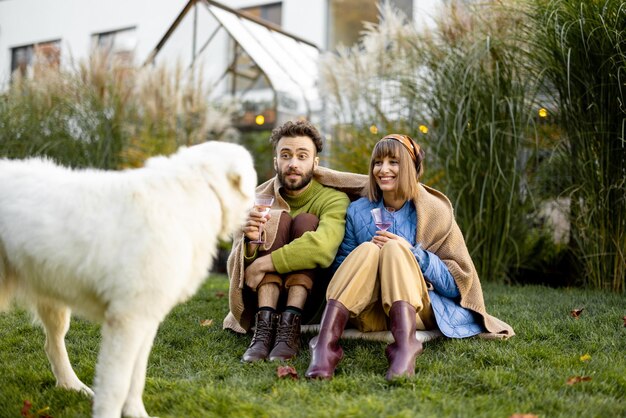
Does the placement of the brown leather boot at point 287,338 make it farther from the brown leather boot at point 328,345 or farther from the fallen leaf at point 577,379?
the fallen leaf at point 577,379

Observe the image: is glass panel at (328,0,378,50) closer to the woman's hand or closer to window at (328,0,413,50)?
window at (328,0,413,50)

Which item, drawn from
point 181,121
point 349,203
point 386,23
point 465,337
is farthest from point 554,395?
point 181,121

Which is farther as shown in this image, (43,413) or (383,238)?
(383,238)

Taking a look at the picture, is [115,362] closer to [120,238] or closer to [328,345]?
[120,238]

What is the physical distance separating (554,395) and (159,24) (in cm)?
1307

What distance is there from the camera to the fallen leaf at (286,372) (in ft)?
9.09

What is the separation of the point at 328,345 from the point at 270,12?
11285 millimetres

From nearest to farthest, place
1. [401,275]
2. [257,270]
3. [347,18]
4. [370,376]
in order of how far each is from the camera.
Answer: [370,376] → [401,275] → [257,270] → [347,18]

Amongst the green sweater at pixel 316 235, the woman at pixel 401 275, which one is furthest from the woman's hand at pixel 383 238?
the green sweater at pixel 316 235

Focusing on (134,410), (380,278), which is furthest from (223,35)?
(134,410)

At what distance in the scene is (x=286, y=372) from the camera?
279 centimetres

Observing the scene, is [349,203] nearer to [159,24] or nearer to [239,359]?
[239,359]

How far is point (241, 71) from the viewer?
357 inches

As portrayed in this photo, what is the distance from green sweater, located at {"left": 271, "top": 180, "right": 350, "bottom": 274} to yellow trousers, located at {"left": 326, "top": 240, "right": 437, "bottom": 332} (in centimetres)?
23
